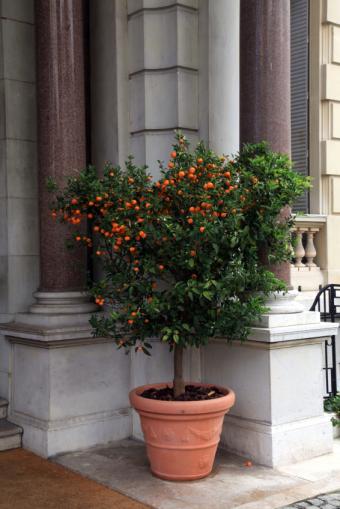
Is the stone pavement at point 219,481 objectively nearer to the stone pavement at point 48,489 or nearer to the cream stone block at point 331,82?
→ the stone pavement at point 48,489

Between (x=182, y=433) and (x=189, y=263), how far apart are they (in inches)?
54.2

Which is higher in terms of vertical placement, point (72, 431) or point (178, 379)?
point (178, 379)

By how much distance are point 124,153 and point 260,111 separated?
1520 mm

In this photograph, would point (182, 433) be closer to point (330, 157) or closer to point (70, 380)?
point (70, 380)

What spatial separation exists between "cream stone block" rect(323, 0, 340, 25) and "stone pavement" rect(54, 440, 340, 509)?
6294 millimetres

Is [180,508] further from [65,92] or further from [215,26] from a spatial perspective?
[215,26]

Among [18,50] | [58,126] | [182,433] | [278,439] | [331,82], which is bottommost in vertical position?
[278,439]

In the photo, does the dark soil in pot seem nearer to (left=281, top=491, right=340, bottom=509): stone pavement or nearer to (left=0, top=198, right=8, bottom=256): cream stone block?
(left=281, top=491, right=340, bottom=509): stone pavement

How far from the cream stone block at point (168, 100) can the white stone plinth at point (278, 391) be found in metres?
2.22

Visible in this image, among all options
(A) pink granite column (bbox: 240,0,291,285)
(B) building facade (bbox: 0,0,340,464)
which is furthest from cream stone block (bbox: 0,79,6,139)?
(A) pink granite column (bbox: 240,0,291,285)

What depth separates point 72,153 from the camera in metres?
6.84

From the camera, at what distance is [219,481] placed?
5746 mm

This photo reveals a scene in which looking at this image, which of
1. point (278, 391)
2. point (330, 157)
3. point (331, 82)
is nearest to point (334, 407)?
point (278, 391)

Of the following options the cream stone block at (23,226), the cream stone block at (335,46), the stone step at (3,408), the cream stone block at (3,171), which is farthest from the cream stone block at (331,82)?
the stone step at (3,408)
